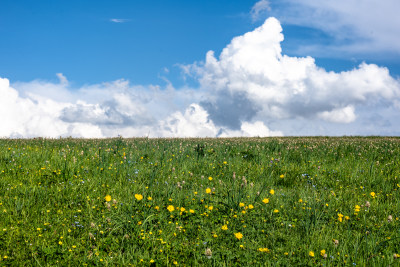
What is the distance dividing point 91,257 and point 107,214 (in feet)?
3.65

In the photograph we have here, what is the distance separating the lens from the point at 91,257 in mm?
4090

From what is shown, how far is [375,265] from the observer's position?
159 inches

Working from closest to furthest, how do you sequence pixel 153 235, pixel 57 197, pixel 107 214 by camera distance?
pixel 153 235 → pixel 107 214 → pixel 57 197

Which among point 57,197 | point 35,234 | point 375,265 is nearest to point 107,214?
point 35,234

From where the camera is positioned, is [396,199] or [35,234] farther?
[396,199]

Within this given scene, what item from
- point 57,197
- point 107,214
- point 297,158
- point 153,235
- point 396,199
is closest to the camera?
point 153,235

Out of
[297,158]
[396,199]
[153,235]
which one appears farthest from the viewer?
[297,158]

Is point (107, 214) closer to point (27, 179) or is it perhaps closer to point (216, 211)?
point (216, 211)

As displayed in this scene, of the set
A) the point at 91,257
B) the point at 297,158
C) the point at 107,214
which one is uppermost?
the point at 297,158

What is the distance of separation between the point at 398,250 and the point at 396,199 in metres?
2.49

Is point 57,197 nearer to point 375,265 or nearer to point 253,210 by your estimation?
point 253,210

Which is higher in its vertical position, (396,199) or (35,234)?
(396,199)

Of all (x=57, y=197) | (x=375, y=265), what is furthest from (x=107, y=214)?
(x=375, y=265)

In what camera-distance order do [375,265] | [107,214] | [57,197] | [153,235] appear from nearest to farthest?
[375,265]
[153,235]
[107,214]
[57,197]
